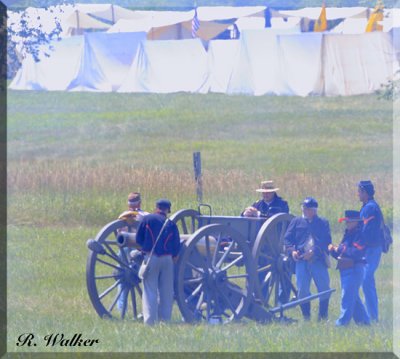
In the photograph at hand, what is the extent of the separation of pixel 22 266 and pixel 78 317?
2723mm

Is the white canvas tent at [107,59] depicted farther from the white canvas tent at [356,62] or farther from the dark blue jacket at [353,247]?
the dark blue jacket at [353,247]

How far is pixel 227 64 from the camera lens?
760 inches

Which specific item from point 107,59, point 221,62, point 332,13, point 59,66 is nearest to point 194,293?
point 59,66

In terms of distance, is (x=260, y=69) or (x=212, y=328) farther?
(x=260, y=69)

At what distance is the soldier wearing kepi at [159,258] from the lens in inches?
327

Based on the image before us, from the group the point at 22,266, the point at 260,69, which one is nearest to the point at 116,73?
the point at 260,69

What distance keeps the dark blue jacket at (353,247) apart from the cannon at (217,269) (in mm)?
460

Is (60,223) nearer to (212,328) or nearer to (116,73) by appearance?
(116,73)

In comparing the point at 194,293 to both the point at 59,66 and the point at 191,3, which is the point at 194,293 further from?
the point at 59,66

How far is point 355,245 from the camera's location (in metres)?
8.77

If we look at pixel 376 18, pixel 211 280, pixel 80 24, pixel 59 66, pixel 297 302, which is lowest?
pixel 297 302

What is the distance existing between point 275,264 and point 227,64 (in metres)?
10.7

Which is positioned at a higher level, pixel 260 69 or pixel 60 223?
pixel 260 69
